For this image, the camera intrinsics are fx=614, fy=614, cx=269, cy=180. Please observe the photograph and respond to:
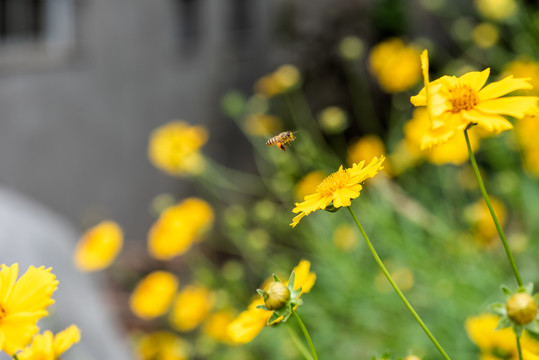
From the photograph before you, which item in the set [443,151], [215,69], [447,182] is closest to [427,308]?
[443,151]

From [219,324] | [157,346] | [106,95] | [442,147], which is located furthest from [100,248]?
[106,95]

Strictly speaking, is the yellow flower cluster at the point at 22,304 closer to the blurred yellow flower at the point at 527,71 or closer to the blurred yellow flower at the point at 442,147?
the blurred yellow flower at the point at 442,147

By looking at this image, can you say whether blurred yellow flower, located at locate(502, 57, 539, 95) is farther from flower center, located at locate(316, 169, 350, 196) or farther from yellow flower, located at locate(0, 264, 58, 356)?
yellow flower, located at locate(0, 264, 58, 356)

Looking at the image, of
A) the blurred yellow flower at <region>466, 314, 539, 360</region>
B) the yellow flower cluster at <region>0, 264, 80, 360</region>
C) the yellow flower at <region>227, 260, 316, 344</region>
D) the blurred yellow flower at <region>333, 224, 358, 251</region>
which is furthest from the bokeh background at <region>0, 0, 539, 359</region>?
the yellow flower cluster at <region>0, 264, 80, 360</region>

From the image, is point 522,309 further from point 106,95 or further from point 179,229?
point 106,95

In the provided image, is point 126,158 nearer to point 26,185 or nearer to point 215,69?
point 26,185

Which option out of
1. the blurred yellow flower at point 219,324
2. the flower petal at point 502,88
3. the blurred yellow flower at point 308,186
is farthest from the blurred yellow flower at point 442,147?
the flower petal at point 502,88
